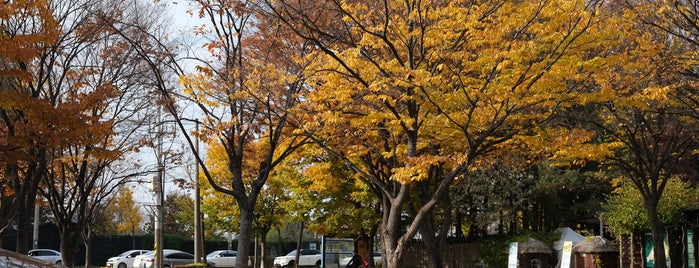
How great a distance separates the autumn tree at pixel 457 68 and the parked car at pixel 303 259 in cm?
3132

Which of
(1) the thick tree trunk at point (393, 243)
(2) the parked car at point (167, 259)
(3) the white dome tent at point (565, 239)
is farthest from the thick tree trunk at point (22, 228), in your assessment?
(2) the parked car at point (167, 259)

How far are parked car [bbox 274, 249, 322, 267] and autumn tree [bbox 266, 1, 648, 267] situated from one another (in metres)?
31.3

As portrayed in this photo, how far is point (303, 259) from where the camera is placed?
158 ft

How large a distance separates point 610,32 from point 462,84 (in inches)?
121

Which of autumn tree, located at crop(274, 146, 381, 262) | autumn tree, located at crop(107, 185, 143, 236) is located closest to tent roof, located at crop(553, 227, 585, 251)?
A: autumn tree, located at crop(274, 146, 381, 262)

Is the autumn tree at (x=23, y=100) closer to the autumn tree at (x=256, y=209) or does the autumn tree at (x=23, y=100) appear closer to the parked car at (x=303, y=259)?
the autumn tree at (x=256, y=209)

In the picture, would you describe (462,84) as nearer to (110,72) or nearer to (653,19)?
(653,19)

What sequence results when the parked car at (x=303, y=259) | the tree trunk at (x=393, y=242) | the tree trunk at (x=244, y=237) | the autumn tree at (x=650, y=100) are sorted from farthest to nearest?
the parked car at (x=303, y=259), the tree trunk at (x=244, y=237), the tree trunk at (x=393, y=242), the autumn tree at (x=650, y=100)

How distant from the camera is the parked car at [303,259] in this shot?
1864 inches

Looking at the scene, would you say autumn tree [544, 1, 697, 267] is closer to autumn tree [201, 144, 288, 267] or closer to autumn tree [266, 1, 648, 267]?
autumn tree [266, 1, 648, 267]

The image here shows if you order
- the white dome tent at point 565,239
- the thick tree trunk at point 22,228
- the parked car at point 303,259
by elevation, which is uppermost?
the thick tree trunk at point 22,228

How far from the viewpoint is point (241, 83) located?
16.8m

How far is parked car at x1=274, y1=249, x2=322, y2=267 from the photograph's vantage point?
155 ft

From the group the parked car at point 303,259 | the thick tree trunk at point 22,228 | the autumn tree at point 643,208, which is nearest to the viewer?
the thick tree trunk at point 22,228
